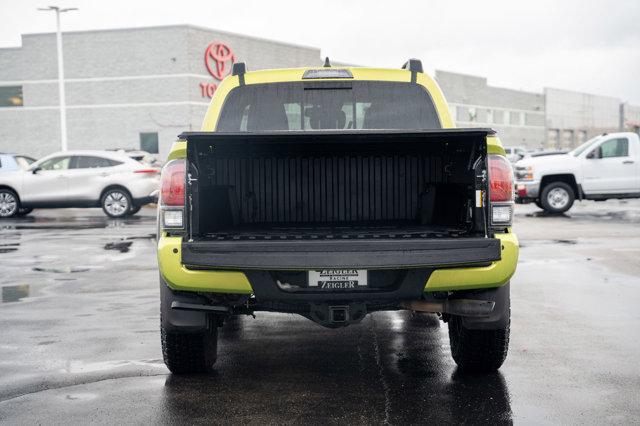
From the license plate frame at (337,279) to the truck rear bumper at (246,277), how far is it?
35cm

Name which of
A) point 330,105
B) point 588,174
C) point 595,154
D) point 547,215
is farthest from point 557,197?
point 330,105

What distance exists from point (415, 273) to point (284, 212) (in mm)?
1335

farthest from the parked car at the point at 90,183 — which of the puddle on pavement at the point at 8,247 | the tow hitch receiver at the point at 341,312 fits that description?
the tow hitch receiver at the point at 341,312

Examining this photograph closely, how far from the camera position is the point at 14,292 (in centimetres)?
873

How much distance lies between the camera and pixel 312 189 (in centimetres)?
553

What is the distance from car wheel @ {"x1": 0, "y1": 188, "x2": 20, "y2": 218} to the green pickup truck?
1644 centimetres

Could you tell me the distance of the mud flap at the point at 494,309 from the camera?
15.4 ft

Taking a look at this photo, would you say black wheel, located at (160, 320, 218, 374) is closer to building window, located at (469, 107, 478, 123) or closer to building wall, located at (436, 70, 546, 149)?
building wall, located at (436, 70, 546, 149)

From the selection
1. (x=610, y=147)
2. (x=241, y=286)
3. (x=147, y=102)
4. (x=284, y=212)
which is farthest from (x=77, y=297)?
(x=147, y=102)

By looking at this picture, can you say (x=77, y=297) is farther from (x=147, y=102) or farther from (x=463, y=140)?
(x=147, y=102)

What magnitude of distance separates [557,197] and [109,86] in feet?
96.3

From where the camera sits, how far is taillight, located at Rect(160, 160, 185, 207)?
15.3ft

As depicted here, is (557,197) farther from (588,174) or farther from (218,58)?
(218,58)

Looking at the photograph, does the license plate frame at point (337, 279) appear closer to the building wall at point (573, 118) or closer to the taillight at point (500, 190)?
the taillight at point (500, 190)
